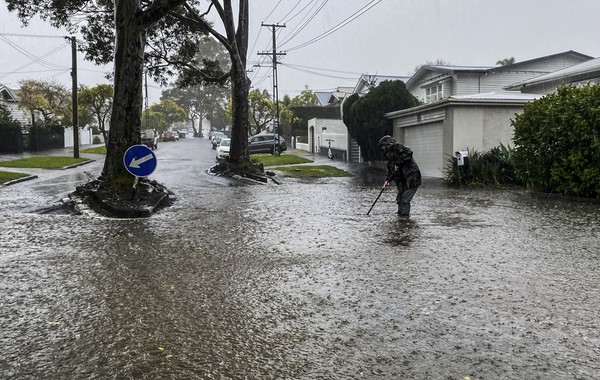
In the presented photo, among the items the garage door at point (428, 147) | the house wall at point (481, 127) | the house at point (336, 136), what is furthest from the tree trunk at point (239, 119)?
the house at point (336, 136)

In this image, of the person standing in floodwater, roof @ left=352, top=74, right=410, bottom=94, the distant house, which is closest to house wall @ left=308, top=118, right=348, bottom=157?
roof @ left=352, top=74, right=410, bottom=94

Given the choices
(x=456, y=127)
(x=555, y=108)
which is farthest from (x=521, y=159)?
(x=456, y=127)

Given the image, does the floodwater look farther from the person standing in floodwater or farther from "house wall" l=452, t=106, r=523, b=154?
"house wall" l=452, t=106, r=523, b=154

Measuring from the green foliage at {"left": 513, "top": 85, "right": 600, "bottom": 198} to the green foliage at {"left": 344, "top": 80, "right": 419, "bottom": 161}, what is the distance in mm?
11884

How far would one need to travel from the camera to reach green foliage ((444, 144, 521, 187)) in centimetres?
1794

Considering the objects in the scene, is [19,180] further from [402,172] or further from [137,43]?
[402,172]

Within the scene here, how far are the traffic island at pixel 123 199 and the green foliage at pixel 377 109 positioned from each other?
609 inches

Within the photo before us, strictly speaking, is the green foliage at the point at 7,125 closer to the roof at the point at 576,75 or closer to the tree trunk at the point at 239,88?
the tree trunk at the point at 239,88

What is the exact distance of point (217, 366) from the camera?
12.0 feet

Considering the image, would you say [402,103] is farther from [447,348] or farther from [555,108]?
[447,348]

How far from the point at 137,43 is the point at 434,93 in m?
28.1

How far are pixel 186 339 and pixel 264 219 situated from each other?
20.7 ft

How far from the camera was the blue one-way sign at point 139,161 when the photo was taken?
1134cm

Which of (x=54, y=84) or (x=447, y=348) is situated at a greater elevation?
(x=54, y=84)
